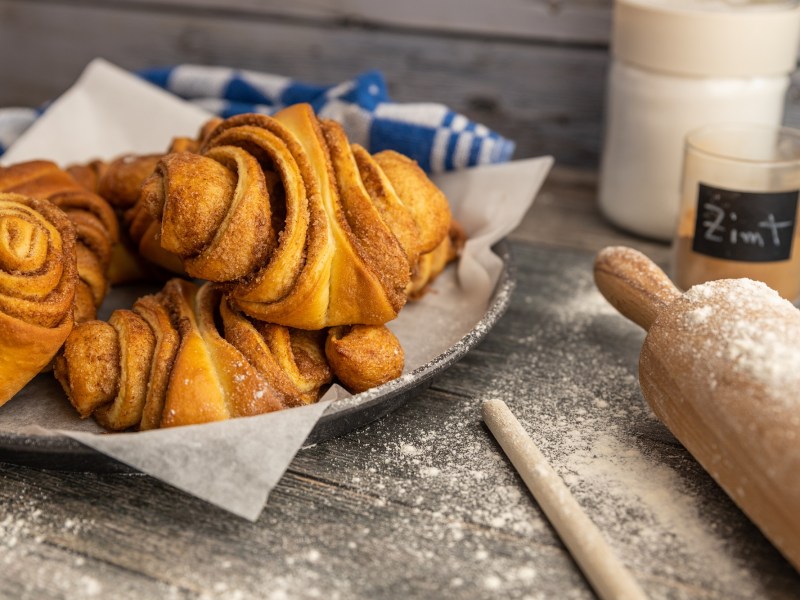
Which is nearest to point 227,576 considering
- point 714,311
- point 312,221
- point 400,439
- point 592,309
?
point 400,439

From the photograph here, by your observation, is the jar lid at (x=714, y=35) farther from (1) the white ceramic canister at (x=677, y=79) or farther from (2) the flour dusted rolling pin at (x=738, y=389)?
(2) the flour dusted rolling pin at (x=738, y=389)

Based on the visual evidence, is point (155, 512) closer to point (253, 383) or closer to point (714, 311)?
point (253, 383)

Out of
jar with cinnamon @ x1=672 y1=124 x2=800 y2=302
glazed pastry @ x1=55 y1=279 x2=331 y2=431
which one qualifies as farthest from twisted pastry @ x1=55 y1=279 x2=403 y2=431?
jar with cinnamon @ x1=672 y1=124 x2=800 y2=302

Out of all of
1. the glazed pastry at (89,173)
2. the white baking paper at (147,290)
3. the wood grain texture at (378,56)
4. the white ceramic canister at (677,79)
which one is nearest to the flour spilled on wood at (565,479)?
the white baking paper at (147,290)

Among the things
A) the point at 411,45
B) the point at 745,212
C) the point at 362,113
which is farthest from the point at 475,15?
the point at 745,212

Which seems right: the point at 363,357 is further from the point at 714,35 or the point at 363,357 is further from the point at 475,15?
the point at 475,15

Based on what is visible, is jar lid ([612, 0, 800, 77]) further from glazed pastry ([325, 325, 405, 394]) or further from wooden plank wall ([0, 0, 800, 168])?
glazed pastry ([325, 325, 405, 394])
